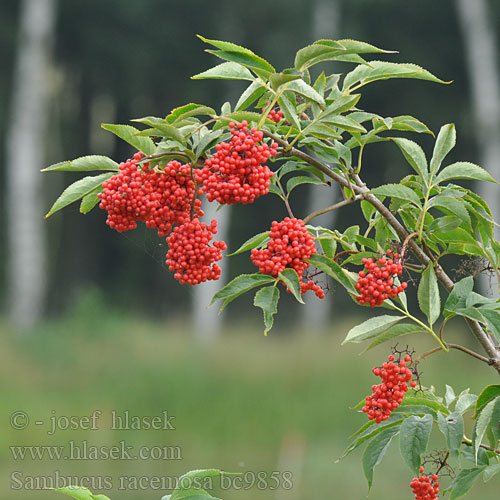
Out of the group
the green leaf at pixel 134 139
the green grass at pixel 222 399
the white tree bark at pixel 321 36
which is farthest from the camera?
the white tree bark at pixel 321 36

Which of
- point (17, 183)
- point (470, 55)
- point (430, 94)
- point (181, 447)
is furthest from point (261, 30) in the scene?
point (181, 447)

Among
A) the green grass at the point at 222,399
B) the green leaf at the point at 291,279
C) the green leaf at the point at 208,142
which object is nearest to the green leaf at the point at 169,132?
the green leaf at the point at 208,142

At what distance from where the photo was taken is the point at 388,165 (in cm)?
1628

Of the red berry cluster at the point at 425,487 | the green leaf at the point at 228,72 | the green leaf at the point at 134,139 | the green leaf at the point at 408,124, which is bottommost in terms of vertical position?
the red berry cluster at the point at 425,487

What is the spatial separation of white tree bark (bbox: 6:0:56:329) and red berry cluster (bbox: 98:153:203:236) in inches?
441

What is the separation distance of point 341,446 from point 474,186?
8264mm

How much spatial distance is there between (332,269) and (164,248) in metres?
0.36

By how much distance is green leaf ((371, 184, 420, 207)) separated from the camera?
1.14m

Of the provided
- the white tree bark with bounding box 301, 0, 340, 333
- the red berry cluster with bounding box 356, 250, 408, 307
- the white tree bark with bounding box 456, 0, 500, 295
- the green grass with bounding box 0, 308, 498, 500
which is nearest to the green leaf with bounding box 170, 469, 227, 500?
the red berry cluster with bounding box 356, 250, 408, 307

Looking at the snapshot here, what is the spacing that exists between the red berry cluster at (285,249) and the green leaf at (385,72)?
0.29 meters

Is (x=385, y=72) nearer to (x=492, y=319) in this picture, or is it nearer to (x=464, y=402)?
Answer: (x=492, y=319)

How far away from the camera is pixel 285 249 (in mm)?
1054

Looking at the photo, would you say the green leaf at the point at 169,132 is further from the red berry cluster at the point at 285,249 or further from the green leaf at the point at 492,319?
the green leaf at the point at 492,319

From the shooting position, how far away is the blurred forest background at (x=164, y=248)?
5.92 meters
